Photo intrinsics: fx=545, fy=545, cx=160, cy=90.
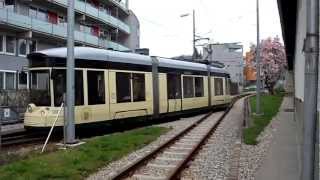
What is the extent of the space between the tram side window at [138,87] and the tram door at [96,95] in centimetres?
217

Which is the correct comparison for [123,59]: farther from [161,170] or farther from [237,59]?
[237,59]

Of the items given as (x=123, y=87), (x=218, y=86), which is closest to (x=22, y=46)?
(x=218, y=86)

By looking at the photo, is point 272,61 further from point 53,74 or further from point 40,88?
point 53,74

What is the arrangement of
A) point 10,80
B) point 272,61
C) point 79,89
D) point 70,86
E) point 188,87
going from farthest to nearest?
point 272,61, point 10,80, point 188,87, point 79,89, point 70,86

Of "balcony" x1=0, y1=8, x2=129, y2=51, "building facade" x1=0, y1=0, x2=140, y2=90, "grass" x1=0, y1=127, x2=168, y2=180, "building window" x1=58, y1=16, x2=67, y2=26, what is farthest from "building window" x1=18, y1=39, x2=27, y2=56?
"grass" x1=0, y1=127, x2=168, y2=180

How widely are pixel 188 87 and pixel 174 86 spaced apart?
2356 millimetres

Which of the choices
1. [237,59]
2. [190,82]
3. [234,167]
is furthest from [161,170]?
[237,59]

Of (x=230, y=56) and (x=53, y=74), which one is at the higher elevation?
(x=230, y=56)

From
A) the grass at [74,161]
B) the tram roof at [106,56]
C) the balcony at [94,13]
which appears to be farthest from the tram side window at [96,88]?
the balcony at [94,13]

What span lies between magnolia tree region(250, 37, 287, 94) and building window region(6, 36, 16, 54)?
1842 inches

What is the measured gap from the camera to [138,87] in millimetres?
20422

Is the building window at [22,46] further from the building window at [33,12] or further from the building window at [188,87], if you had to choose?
the building window at [188,87]

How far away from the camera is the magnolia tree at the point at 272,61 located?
80.9 m

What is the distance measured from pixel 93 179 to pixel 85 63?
7.30 meters
